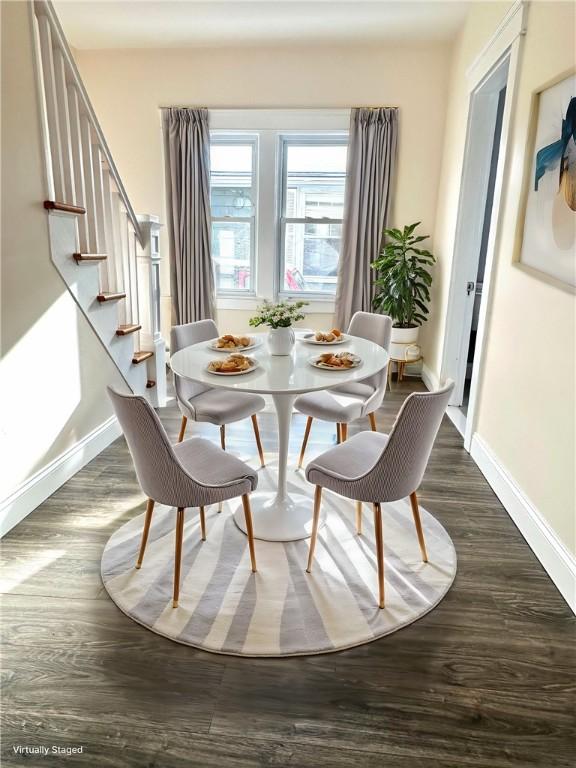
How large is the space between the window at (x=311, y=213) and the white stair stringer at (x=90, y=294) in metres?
2.14

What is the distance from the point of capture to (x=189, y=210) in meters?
5.00

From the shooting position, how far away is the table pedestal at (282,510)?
8.21 ft

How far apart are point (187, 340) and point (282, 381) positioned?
1.18 m

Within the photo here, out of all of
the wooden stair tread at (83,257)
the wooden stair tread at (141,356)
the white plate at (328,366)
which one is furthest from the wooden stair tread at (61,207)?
the white plate at (328,366)

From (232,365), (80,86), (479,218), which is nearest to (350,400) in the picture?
(232,365)

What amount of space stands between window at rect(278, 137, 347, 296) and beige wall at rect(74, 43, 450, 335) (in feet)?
1.39

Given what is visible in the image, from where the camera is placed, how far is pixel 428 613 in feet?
6.67

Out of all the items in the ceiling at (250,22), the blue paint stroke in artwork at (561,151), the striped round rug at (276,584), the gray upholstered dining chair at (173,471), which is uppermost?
the ceiling at (250,22)

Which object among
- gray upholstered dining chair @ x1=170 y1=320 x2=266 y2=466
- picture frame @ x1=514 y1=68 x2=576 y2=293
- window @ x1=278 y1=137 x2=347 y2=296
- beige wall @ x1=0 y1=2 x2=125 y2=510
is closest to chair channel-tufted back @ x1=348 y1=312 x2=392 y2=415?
gray upholstered dining chair @ x1=170 y1=320 x2=266 y2=466

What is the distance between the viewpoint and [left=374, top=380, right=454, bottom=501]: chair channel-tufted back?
187 cm

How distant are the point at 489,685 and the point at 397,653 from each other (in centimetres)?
30

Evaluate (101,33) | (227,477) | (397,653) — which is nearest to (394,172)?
(101,33)

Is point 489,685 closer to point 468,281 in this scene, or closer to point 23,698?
point 23,698

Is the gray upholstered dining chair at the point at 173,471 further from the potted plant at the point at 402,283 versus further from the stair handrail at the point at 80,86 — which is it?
the potted plant at the point at 402,283
